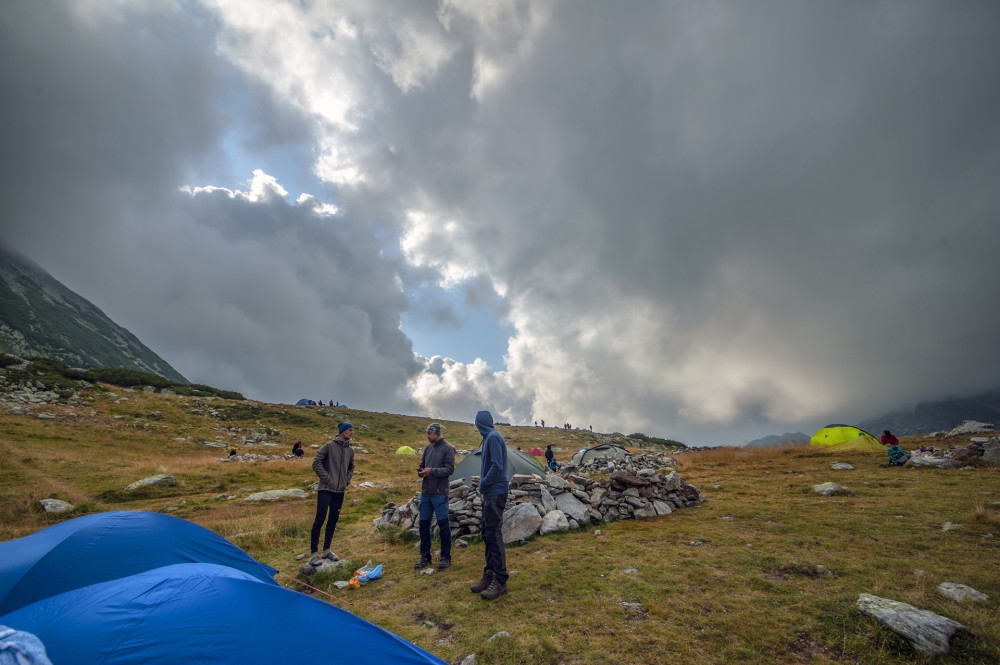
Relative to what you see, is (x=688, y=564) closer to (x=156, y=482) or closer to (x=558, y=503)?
(x=558, y=503)

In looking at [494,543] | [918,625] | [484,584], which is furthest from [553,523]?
[918,625]

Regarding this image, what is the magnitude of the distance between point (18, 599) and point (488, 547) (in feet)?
20.8

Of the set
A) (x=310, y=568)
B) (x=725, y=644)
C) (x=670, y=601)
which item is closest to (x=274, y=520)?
(x=310, y=568)

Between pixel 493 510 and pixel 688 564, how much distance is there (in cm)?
416

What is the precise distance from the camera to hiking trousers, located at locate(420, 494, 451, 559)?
8414 millimetres

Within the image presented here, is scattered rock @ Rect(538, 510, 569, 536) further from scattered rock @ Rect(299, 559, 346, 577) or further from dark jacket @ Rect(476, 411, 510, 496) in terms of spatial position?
scattered rock @ Rect(299, 559, 346, 577)

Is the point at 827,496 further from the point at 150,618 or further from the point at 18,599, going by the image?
the point at 18,599

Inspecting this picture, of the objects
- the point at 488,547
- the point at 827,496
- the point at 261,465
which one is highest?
the point at 827,496

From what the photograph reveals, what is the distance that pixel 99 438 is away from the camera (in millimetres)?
27734

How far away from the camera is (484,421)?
7664 mm

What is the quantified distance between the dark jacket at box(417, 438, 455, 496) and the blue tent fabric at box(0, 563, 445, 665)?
4.60m

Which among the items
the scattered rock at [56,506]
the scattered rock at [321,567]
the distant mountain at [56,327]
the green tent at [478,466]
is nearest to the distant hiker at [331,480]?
the scattered rock at [321,567]

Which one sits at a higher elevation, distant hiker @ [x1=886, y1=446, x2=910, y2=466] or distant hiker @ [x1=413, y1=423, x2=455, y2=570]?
distant hiker @ [x1=886, y1=446, x2=910, y2=466]

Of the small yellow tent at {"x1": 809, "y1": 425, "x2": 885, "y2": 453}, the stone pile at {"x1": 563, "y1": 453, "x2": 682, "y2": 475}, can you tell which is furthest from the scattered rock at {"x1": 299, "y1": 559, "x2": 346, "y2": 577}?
the small yellow tent at {"x1": 809, "y1": 425, "x2": 885, "y2": 453}
